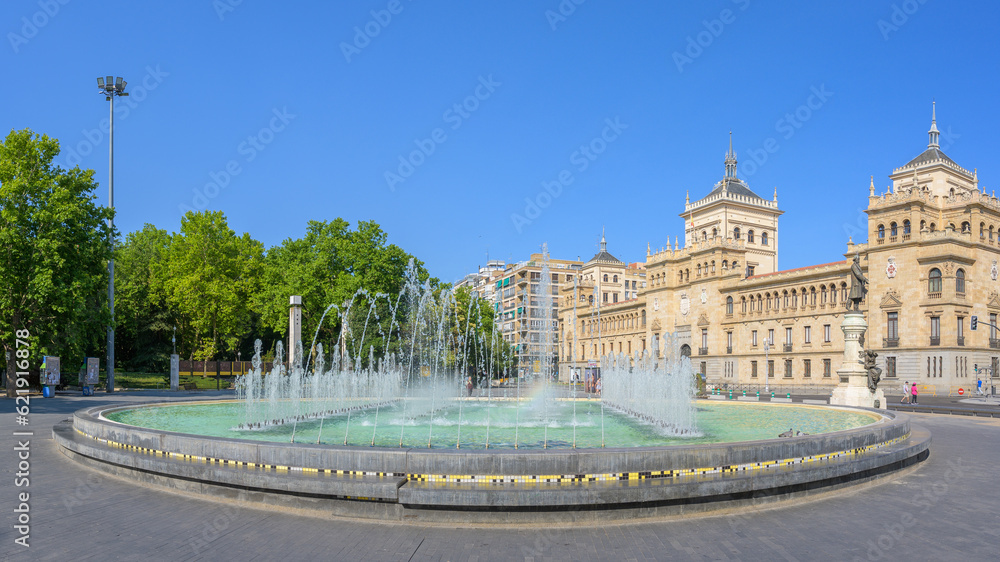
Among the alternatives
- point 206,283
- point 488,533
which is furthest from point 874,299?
point 488,533

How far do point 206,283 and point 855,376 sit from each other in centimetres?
4064

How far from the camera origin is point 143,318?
2062 inches

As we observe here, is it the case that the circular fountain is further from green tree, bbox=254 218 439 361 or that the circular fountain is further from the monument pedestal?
green tree, bbox=254 218 439 361

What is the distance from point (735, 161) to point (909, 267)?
46094mm

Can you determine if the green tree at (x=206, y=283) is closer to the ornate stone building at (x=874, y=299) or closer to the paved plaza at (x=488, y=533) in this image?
the ornate stone building at (x=874, y=299)

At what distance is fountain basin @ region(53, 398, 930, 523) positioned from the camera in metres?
7.52

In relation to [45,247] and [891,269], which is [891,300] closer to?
[891,269]

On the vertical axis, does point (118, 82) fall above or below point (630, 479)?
above

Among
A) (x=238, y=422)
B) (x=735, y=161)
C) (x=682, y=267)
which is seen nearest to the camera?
(x=238, y=422)

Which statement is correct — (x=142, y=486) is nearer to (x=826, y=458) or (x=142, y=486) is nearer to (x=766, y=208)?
(x=826, y=458)

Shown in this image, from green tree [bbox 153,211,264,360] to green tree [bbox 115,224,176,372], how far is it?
945 mm

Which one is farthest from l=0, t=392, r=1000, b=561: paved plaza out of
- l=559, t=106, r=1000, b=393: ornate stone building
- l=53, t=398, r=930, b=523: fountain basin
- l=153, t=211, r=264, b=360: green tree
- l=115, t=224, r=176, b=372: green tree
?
l=115, t=224, r=176, b=372: green tree

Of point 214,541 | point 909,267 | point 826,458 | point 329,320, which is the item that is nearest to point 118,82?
point 329,320

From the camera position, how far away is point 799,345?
53.4 meters
